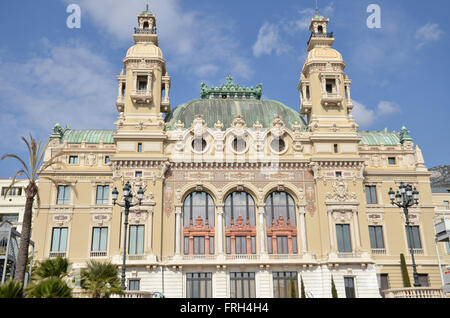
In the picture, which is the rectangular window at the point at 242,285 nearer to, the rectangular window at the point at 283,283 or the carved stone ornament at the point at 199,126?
the rectangular window at the point at 283,283

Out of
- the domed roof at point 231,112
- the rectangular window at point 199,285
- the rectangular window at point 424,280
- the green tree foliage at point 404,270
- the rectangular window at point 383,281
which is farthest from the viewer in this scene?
the domed roof at point 231,112

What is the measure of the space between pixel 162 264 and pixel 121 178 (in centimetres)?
1004

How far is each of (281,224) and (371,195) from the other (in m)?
11.2

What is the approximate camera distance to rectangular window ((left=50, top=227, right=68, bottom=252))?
4762 centimetres

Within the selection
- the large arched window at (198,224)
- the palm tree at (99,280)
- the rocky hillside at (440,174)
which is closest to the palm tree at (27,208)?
the palm tree at (99,280)

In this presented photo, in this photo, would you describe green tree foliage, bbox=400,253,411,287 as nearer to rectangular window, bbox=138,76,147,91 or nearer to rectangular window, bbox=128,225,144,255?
Answer: rectangular window, bbox=128,225,144,255

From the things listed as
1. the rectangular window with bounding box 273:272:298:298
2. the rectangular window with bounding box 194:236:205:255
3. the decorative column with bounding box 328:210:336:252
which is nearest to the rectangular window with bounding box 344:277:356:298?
the decorative column with bounding box 328:210:336:252

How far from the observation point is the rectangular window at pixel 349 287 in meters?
45.1

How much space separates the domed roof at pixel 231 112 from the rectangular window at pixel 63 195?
517 inches

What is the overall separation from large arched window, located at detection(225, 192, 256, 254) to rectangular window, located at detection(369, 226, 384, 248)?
506 inches

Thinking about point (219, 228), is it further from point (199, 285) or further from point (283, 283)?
point (283, 283)

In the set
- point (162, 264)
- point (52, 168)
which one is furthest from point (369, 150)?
point (52, 168)

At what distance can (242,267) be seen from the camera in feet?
151
